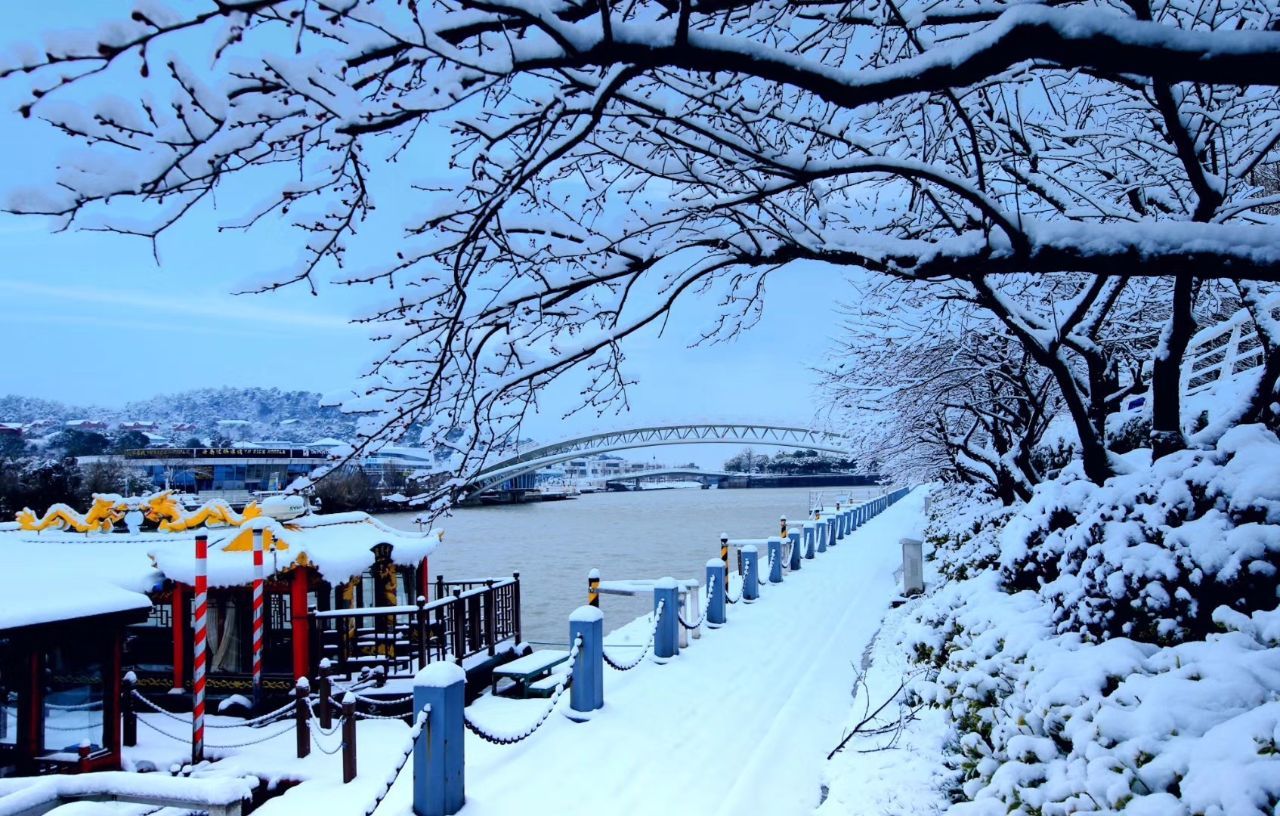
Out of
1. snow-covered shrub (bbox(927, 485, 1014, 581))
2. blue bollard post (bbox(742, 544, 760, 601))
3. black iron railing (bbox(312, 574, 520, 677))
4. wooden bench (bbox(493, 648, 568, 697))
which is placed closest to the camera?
snow-covered shrub (bbox(927, 485, 1014, 581))

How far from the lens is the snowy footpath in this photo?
21.0 ft

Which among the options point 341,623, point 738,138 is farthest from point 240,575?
point 738,138

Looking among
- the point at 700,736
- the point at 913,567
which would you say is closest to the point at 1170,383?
the point at 700,736

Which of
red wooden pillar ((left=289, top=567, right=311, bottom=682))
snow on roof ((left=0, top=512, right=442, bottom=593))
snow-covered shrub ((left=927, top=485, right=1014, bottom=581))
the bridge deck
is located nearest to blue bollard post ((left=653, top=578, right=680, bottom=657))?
the bridge deck

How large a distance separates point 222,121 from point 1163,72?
145 inches

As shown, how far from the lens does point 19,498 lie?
41219mm

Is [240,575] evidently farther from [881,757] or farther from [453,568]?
[453,568]

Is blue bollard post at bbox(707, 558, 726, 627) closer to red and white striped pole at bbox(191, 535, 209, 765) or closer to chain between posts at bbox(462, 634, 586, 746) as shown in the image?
chain between posts at bbox(462, 634, 586, 746)

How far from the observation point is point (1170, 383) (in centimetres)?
616

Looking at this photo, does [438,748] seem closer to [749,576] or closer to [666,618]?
[666,618]

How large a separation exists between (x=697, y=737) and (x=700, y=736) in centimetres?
4

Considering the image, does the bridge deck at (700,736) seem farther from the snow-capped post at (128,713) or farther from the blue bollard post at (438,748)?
the snow-capped post at (128,713)

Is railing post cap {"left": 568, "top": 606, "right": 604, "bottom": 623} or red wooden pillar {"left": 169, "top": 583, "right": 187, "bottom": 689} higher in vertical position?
railing post cap {"left": 568, "top": 606, "right": 604, "bottom": 623}

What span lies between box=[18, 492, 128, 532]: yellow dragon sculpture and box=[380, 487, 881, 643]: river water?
8386 mm
